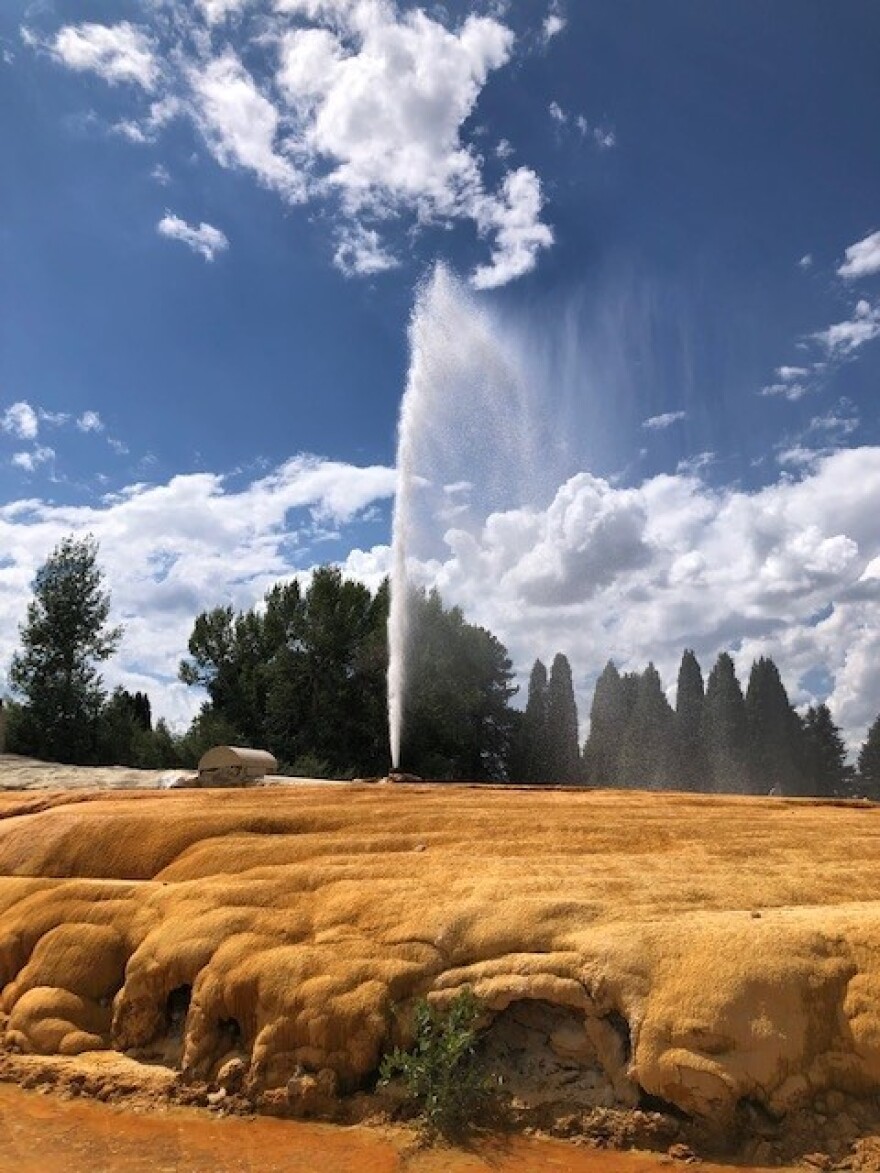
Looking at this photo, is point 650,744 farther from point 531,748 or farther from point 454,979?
point 454,979

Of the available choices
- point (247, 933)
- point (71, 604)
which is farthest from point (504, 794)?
point (71, 604)

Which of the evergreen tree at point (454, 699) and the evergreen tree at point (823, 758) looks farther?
the evergreen tree at point (823, 758)

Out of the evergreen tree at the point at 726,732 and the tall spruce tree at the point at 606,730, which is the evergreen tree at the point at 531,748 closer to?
the tall spruce tree at the point at 606,730

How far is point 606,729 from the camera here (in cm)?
6938

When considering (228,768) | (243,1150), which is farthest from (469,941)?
(228,768)

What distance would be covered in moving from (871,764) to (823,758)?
696cm

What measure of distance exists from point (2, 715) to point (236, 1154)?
37.4 meters

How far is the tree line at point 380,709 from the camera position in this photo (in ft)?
157

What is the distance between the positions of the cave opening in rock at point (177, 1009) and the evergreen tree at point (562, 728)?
48.7 metres

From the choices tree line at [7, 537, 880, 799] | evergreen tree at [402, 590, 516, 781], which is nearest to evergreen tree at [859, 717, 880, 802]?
tree line at [7, 537, 880, 799]

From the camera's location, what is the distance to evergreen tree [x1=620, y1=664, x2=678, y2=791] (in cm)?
6319

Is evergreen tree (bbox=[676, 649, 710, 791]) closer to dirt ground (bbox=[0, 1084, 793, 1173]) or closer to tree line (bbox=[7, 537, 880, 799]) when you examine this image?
tree line (bbox=[7, 537, 880, 799])

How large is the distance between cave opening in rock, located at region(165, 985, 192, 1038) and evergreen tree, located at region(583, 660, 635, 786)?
173 feet

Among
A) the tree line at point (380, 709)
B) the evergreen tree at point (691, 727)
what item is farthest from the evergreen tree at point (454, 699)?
the evergreen tree at point (691, 727)
